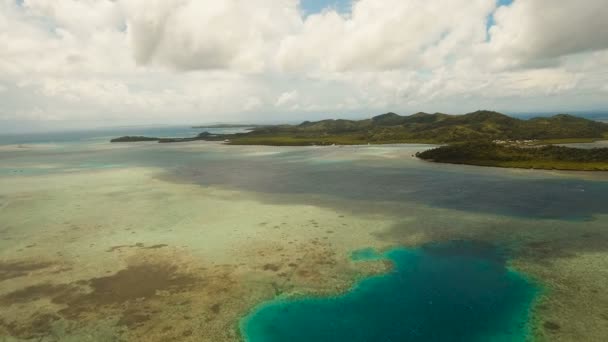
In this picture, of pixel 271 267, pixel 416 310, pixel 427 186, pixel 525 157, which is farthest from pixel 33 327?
pixel 525 157

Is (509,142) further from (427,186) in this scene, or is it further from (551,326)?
(551,326)

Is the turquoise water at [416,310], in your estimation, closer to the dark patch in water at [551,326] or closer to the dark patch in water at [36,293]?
the dark patch in water at [551,326]

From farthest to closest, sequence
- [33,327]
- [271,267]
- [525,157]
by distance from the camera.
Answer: [525,157], [271,267], [33,327]

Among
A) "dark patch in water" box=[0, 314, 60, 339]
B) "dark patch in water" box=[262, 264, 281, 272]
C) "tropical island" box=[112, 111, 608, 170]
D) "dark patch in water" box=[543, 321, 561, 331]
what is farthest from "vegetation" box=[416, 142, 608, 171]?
"dark patch in water" box=[0, 314, 60, 339]

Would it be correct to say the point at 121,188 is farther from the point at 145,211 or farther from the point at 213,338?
the point at 213,338

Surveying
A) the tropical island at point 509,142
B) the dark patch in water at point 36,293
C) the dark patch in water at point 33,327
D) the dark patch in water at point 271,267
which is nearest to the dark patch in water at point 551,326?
the dark patch in water at point 271,267

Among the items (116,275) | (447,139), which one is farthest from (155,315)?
(447,139)

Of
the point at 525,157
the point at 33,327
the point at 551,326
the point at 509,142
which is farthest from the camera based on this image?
the point at 509,142
